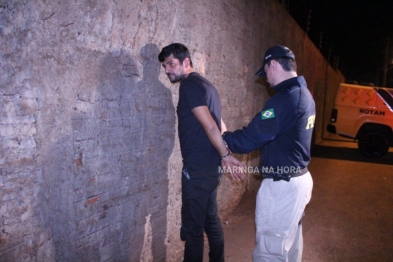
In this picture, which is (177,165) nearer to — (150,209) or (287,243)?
(150,209)

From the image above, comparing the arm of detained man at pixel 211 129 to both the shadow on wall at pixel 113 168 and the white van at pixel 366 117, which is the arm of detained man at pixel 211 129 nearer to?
the shadow on wall at pixel 113 168

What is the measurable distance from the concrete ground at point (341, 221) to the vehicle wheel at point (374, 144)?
6.75ft

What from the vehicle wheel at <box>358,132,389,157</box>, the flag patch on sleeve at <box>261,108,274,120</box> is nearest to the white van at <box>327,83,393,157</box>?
the vehicle wheel at <box>358,132,389,157</box>

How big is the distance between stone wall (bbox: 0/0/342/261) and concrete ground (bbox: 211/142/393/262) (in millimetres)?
1293

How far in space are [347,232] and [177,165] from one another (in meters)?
2.70

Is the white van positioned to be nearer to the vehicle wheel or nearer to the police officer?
the vehicle wheel

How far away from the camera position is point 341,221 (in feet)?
15.4

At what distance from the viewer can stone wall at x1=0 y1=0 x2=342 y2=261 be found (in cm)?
176

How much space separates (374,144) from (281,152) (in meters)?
8.85

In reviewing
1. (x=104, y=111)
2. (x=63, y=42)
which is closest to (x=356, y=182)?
(x=104, y=111)

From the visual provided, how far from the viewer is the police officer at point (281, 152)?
2.22m

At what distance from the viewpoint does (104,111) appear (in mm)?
2316

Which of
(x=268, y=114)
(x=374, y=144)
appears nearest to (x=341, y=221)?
(x=268, y=114)

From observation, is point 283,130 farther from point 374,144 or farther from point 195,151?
point 374,144
